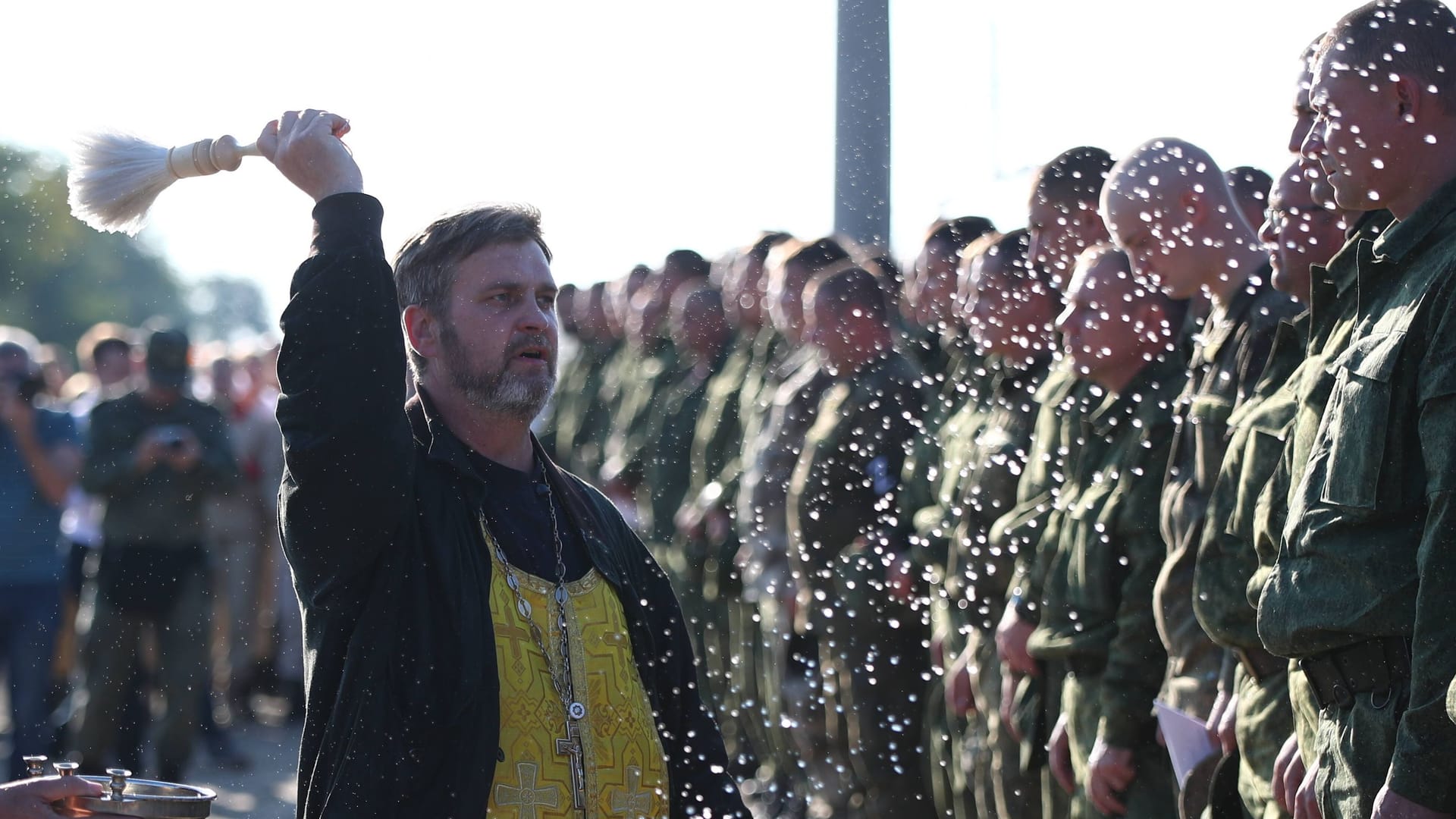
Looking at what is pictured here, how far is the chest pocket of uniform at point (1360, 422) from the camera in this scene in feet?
9.62

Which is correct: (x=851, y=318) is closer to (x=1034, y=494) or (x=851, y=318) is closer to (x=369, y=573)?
(x=1034, y=494)

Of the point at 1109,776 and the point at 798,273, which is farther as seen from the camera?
the point at 798,273

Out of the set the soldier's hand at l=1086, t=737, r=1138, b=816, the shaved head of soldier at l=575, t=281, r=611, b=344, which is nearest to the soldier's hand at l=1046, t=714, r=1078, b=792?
the soldier's hand at l=1086, t=737, r=1138, b=816

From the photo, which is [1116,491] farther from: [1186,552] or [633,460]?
[633,460]

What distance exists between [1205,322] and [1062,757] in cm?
123

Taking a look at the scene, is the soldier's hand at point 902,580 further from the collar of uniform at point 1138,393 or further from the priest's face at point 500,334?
the priest's face at point 500,334

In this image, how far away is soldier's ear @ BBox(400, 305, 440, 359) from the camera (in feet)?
11.2

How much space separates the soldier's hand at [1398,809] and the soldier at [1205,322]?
1.21 m

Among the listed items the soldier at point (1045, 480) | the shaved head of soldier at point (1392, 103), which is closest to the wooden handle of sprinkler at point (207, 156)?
the shaved head of soldier at point (1392, 103)

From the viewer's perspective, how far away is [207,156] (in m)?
3.29

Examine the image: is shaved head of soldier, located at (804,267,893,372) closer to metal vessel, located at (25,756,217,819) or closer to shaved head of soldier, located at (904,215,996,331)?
shaved head of soldier, located at (904,215,996,331)

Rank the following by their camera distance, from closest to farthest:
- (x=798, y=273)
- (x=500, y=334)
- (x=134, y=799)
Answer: (x=134, y=799) < (x=500, y=334) < (x=798, y=273)

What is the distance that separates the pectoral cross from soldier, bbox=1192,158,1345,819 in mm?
1441

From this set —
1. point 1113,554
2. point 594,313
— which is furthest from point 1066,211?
point 594,313
